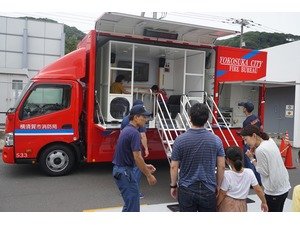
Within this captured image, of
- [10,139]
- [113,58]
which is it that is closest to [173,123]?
[113,58]

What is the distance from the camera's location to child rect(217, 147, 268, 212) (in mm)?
3369

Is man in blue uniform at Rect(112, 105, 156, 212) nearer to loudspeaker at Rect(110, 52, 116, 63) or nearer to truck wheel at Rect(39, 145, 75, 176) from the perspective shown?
truck wheel at Rect(39, 145, 75, 176)

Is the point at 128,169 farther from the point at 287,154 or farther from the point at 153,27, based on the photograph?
the point at 287,154

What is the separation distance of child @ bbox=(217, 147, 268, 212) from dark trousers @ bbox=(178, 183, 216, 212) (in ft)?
0.67

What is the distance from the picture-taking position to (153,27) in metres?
7.04

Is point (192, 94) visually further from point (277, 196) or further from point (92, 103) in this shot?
point (277, 196)

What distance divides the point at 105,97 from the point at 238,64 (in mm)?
3315

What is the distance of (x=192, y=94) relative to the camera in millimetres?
8289

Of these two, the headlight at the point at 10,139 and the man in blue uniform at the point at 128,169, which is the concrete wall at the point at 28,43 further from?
the man in blue uniform at the point at 128,169

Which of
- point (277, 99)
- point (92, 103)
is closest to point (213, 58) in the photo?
point (92, 103)

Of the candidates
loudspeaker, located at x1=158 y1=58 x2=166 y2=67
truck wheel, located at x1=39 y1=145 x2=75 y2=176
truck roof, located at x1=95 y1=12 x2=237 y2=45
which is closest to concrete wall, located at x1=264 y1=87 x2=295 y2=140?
loudspeaker, located at x1=158 y1=58 x2=166 y2=67

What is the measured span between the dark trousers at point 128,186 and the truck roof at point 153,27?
3.32 meters

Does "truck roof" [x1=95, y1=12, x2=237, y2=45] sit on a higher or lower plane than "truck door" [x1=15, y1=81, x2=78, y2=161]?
higher

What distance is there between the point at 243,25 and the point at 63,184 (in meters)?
28.0
